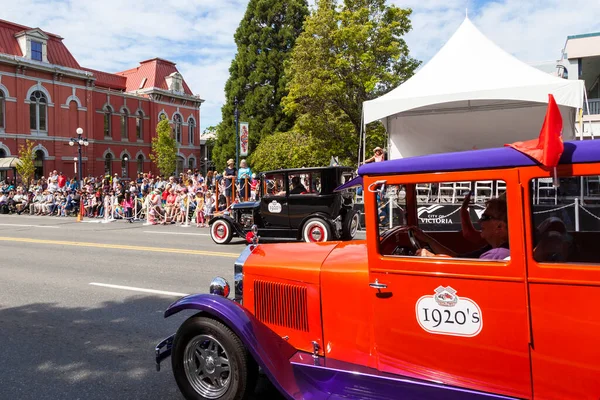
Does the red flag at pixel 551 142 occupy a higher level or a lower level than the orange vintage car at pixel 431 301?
higher

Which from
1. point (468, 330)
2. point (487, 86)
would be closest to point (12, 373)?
point (468, 330)

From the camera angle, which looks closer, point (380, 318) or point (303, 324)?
point (380, 318)

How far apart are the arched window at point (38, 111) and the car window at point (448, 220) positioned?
42576mm

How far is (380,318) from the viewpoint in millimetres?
2879

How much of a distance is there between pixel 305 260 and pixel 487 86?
828 centimetres

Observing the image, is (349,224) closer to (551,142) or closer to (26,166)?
(551,142)

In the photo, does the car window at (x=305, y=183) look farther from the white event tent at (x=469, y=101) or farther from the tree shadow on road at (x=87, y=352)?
the tree shadow on road at (x=87, y=352)

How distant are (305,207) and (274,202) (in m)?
0.79

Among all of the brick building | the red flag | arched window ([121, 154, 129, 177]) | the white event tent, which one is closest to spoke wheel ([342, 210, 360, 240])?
the white event tent

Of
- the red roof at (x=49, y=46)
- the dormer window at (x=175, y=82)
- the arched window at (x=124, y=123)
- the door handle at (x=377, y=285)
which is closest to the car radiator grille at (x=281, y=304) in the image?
the door handle at (x=377, y=285)

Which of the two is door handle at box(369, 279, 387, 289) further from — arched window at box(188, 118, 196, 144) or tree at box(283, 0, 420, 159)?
arched window at box(188, 118, 196, 144)

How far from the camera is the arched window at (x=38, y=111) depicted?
127ft

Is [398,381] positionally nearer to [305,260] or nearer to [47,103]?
[305,260]

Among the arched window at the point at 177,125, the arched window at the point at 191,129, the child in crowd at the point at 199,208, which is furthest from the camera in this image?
the arched window at the point at 191,129
